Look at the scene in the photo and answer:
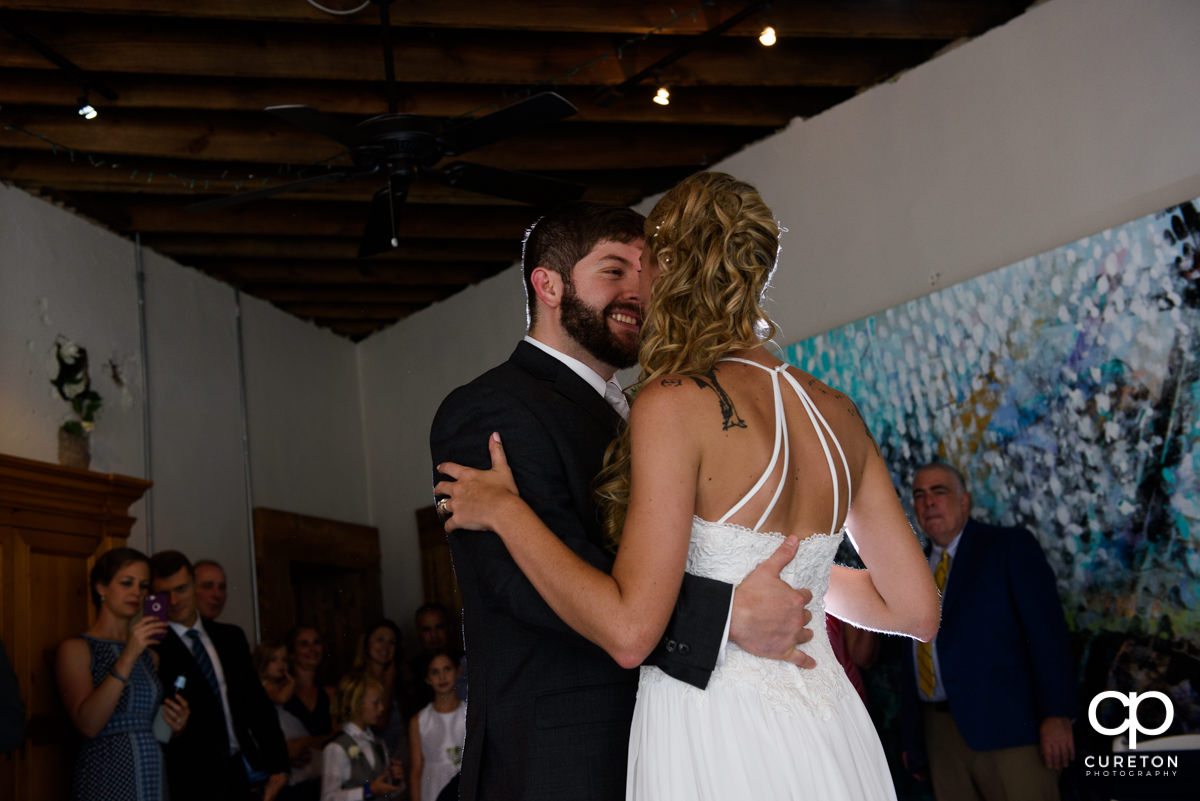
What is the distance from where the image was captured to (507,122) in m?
4.36

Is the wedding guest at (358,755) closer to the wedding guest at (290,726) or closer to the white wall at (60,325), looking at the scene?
the wedding guest at (290,726)

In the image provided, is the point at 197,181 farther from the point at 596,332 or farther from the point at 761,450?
the point at 761,450

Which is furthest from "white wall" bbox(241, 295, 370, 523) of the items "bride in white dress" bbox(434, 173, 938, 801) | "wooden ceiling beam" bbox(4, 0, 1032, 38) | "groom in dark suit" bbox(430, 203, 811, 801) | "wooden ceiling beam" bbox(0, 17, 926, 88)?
"bride in white dress" bbox(434, 173, 938, 801)

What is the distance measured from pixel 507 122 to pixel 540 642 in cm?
268

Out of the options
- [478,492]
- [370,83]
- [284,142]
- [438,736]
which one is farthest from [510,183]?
[478,492]

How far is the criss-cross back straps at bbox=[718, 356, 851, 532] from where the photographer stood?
1953 millimetres

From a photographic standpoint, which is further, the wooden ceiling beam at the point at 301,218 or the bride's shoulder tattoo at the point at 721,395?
the wooden ceiling beam at the point at 301,218

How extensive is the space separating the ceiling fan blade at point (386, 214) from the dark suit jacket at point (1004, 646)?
260 centimetres

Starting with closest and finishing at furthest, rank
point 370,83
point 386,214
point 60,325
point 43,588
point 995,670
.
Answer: point 995,670
point 386,214
point 43,588
point 370,83
point 60,325

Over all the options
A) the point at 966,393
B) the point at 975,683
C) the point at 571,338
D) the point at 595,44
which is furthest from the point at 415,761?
the point at 571,338

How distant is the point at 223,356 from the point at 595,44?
3266 millimetres

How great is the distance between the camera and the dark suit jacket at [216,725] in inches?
188

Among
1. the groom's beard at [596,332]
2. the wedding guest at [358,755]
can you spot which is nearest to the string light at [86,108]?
the wedding guest at [358,755]

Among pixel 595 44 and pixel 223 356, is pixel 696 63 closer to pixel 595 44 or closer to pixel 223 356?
pixel 595 44
